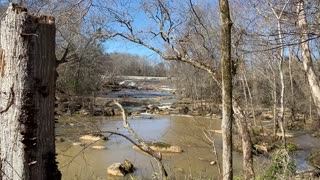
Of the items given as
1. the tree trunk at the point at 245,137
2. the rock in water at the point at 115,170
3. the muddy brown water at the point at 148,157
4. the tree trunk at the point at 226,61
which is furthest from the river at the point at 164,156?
the tree trunk at the point at 226,61

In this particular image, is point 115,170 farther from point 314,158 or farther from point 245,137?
point 314,158

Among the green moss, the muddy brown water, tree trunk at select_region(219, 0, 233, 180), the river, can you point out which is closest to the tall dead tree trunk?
tree trunk at select_region(219, 0, 233, 180)

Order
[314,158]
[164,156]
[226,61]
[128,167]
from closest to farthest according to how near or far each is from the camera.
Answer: [226,61] < [128,167] < [314,158] < [164,156]

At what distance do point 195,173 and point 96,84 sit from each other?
27.6m

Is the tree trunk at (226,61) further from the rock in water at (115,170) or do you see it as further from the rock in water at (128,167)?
the rock in water at (128,167)

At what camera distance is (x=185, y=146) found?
17328 millimetres

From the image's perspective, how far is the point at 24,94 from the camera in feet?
7.89

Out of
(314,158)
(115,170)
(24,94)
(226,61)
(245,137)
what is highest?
(226,61)

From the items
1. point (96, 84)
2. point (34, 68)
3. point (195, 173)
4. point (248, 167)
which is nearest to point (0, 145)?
point (34, 68)

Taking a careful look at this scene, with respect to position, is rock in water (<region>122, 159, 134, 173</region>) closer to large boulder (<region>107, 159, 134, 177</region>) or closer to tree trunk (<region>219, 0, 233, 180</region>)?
large boulder (<region>107, 159, 134, 177</region>)

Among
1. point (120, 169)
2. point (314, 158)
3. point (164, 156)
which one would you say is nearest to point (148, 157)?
point (164, 156)

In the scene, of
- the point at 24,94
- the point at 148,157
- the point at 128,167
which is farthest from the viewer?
the point at 148,157

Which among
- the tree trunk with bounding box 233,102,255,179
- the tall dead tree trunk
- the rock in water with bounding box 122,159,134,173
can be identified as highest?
the tall dead tree trunk

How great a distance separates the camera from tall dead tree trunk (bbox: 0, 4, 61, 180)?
7.88ft
